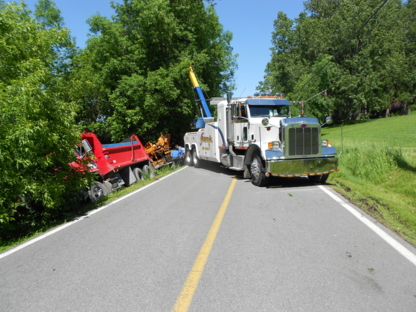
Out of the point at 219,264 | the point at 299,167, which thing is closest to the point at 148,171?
the point at 299,167

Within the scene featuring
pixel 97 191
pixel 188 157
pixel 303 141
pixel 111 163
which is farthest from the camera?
pixel 188 157

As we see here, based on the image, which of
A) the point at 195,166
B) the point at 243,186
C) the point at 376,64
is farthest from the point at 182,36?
the point at 376,64

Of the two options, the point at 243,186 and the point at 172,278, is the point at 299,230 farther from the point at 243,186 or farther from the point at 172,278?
the point at 243,186

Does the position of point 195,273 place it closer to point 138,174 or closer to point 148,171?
point 138,174

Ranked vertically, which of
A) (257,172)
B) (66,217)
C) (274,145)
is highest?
(274,145)

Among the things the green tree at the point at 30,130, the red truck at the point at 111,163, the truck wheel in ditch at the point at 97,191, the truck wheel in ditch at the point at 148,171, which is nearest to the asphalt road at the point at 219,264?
the green tree at the point at 30,130

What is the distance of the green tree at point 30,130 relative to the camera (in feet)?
20.8

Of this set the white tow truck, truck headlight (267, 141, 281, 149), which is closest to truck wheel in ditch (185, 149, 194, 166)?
the white tow truck

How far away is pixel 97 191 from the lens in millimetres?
10188

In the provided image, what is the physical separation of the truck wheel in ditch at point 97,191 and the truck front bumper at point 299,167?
16.7 feet

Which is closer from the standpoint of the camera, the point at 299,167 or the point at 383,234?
the point at 383,234

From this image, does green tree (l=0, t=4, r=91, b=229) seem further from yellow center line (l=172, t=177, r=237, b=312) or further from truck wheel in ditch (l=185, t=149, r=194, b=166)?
truck wheel in ditch (l=185, t=149, r=194, b=166)

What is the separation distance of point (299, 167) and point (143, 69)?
50.7 feet

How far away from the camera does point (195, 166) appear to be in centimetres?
1772
